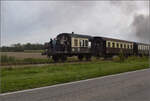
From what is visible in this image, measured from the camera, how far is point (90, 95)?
6562 mm

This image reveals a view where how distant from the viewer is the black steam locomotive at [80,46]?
2284 cm

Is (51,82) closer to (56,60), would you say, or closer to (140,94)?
(140,94)

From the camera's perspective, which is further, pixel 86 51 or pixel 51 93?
pixel 86 51

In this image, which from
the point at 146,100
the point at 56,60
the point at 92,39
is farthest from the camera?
the point at 92,39

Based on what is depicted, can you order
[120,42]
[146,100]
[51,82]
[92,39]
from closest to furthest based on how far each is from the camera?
[146,100], [51,82], [92,39], [120,42]

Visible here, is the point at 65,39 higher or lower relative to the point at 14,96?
higher

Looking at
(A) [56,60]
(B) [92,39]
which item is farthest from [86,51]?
(A) [56,60]

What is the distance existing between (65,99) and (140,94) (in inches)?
106

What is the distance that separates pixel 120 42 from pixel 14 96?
89.9ft

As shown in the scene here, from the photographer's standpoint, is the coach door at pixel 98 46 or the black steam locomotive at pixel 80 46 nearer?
the black steam locomotive at pixel 80 46

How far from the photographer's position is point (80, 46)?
24562 mm

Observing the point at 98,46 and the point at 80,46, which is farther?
the point at 98,46

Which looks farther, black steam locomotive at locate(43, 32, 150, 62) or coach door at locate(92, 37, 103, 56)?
coach door at locate(92, 37, 103, 56)

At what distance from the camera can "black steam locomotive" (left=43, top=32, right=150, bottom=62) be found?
22.8m
